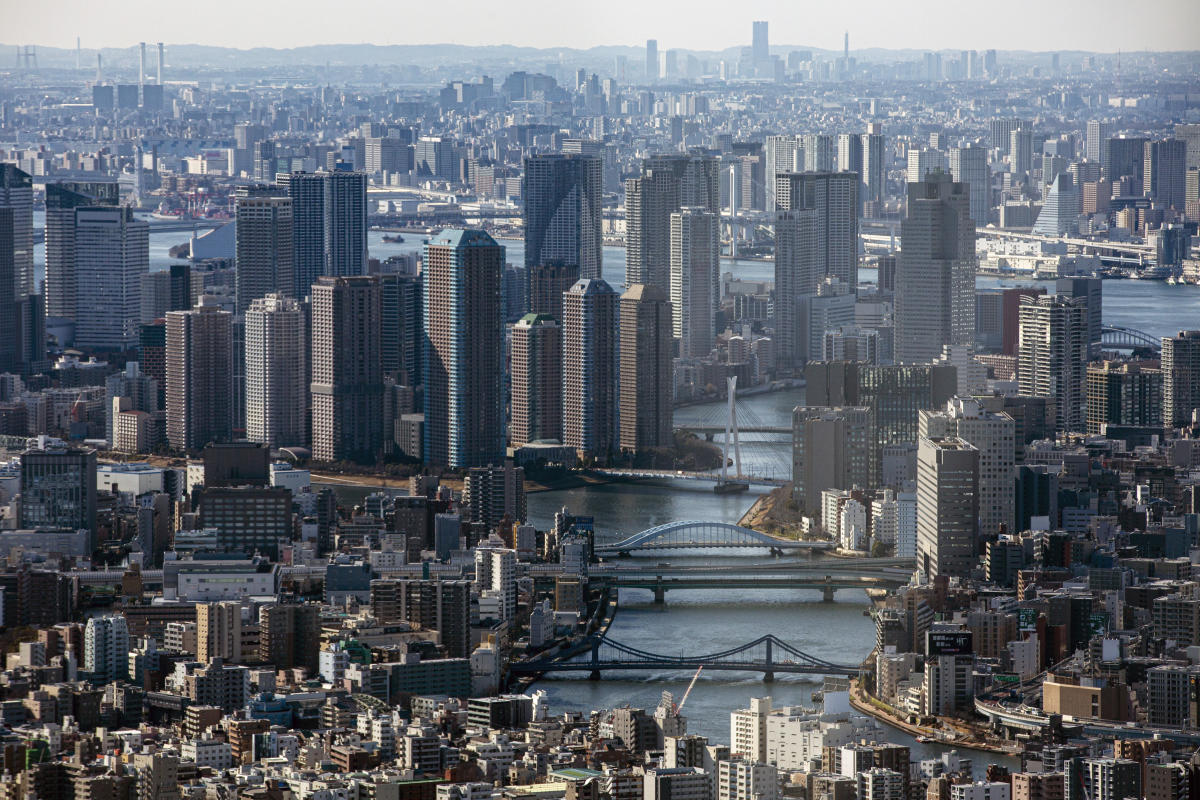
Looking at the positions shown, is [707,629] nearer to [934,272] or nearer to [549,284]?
[549,284]

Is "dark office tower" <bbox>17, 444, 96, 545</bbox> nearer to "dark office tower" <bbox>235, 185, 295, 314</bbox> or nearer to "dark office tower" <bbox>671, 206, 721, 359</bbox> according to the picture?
"dark office tower" <bbox>235, 185, 295, 314</bbox>

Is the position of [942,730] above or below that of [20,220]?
below

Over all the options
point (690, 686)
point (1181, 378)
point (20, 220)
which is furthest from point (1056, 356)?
point (20, 220)

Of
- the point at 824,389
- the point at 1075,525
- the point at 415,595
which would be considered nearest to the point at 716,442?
the point at 824,389

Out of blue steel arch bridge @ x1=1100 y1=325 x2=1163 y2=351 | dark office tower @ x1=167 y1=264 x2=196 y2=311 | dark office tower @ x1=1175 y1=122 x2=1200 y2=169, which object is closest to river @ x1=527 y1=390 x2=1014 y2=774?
blue steel arch bridge @ x1=1100 y1=325 x2=1163 y2=351

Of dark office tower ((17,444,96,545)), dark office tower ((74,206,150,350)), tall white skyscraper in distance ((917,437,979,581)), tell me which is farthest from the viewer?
dark office tower ((74,206,150,350))

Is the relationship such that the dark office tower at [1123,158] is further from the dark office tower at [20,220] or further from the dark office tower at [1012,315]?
the dark office tower at [20,220]
